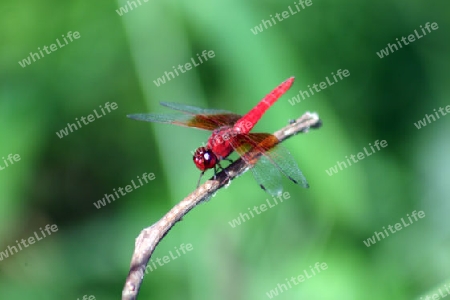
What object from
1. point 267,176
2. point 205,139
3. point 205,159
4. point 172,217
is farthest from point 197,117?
point 172,217

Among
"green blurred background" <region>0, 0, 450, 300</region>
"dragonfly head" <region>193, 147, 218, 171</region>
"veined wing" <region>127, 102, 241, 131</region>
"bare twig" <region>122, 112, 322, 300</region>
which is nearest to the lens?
"bare twig" <region>122, 112, 322, 300</region>

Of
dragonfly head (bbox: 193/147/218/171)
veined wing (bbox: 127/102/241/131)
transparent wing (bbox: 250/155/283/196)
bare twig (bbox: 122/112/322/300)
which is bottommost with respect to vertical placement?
transparent wing (bbox: 250/155/283/196)

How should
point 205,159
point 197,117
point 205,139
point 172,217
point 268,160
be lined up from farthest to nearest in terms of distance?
point 205,139, point 197,117, point 268,160, point 205,159, point 172,217

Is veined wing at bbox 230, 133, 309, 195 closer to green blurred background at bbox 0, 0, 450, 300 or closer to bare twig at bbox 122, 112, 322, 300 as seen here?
bare twig at bbox 122, 112, 322, 300

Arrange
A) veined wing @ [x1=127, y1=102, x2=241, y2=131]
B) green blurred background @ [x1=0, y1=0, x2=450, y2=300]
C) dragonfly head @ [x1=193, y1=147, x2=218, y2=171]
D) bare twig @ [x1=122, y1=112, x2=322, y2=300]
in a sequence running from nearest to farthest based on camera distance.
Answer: bare twig @ [x1=122, y1=112, x2=322, y2=300]
dragonfly head @ [x1=193, y1=147, x2=218, y2=171]
veined wing @ [x1=127, y1=102, x2=241, y2=131]
green blurred background @ [x1=0, y1=0, x2=450, y2=300]

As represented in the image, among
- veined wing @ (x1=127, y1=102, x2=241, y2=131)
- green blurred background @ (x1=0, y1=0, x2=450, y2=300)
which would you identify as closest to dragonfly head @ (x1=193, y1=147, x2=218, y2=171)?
veined wing @ (x1=127, y1=102, x2=241, y2=131)

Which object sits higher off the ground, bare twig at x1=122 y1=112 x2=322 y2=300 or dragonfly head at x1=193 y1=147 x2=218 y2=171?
dragonfly head at x1=193 y1=147 x2=218 y2=171

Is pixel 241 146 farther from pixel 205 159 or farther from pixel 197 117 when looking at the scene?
pixel 197 117
